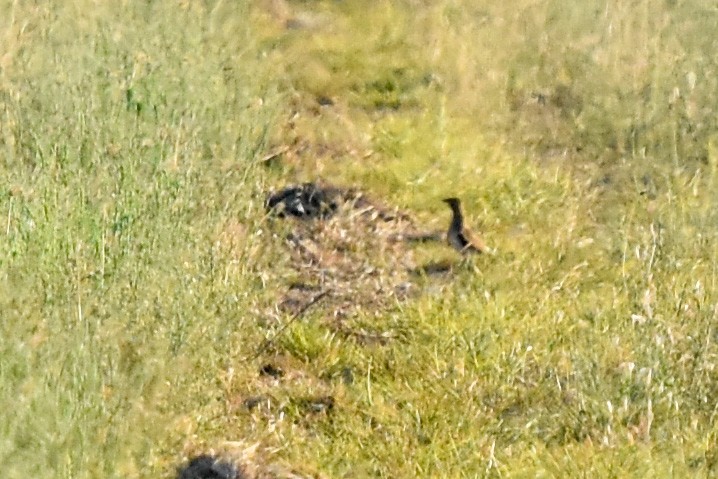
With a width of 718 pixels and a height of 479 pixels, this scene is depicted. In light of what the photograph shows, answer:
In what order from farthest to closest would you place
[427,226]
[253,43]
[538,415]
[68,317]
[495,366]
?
[253,43], [427,226], [495,366], [538,415], [68,317]

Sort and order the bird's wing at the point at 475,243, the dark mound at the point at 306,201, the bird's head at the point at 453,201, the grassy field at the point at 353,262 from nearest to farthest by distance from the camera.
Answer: the grassy field at the point at 353,262 → the bird's wing at the point at 475,243 → the bird's head at the point at 453,201 → the dark mound at the point at 306,201

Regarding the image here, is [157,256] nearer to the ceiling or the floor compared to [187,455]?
nearer to the ceiling

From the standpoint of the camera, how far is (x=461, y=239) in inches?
233

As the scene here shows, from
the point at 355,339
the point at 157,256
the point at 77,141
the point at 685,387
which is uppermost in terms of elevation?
the point at 77,141

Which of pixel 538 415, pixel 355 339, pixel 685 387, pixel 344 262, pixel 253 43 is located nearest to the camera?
pixel 685 387

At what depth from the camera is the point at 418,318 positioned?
5.16m

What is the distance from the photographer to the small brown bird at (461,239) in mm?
5898

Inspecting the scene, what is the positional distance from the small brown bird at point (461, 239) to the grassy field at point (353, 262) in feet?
0.37

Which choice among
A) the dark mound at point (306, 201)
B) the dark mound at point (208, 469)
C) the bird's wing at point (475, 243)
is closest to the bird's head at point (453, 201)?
the bird's wing at point (475, 243)

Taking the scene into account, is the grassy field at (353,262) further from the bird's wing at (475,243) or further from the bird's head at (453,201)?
the bird's head at (453,201)

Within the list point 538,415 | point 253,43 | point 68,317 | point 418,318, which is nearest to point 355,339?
point 418,318

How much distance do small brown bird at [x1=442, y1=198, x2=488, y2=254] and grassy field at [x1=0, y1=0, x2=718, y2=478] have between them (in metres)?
0.11

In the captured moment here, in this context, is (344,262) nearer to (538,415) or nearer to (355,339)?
(355,339)

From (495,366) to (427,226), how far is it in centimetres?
177
